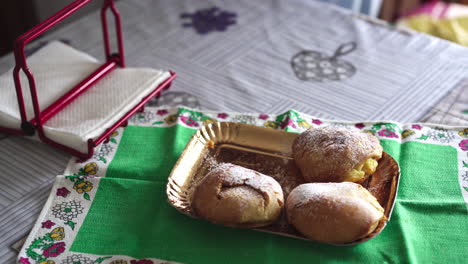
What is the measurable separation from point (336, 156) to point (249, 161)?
14 centimetres

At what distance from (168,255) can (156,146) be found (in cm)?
25

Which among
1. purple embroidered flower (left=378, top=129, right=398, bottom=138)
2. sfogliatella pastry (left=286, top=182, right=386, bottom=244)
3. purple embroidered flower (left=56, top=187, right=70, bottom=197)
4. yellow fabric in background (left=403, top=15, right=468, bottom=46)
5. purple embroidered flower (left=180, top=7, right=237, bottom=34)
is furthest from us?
yellow fabric in background (left=403, top=15, right=468, bottom=46)

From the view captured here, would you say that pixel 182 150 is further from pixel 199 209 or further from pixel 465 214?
pixel 465 214

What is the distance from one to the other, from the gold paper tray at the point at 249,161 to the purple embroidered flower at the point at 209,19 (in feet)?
1.51

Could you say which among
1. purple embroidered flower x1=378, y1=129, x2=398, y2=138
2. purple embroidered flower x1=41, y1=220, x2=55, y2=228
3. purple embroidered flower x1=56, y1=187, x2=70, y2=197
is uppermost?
purple embroidered flower x1=378, y1=129, x2=398, y2=138

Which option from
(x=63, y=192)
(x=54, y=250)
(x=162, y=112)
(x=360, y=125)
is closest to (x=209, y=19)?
(x=162, y=112)

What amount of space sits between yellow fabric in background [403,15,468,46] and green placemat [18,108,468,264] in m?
0.85

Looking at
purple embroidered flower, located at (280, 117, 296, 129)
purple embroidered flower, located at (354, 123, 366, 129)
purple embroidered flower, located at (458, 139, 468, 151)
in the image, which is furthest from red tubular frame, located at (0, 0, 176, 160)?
purple embroidered flower, located at (458, 139, 468, 151)

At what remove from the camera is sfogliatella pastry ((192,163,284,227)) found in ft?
2.15

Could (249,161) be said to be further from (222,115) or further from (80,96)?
(80,96)

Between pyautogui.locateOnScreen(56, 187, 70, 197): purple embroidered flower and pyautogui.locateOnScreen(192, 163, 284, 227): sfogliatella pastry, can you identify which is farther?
pyautogui.locateOnScreen(56, 187, 70, 197): purple embroidered flower

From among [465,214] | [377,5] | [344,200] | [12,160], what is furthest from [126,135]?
[377,5]

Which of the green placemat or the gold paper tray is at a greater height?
the gold paper tray

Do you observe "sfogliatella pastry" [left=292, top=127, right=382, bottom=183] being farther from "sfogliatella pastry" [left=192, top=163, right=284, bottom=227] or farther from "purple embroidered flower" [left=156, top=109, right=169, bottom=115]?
"purple embroidered flower" [left=156, top=109, right=169, bottom=115]
